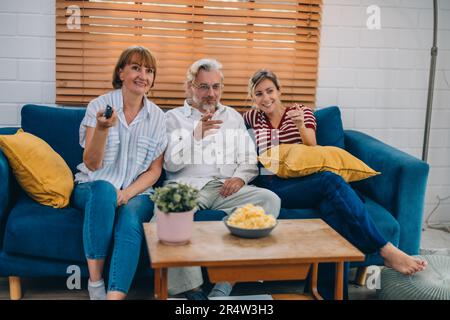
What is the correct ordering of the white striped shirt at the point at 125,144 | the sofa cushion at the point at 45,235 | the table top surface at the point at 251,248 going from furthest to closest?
the white striped shirt at the point at 125,144 < the sofa cushion at the point at 45,235 < the table top surface at the point at 251,248

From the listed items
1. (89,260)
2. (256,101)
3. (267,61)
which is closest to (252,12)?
(267,61)

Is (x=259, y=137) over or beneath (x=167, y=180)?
over

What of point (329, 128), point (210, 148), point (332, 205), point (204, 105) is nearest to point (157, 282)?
point (332, 205)

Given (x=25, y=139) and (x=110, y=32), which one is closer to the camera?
(x=25, y=139)

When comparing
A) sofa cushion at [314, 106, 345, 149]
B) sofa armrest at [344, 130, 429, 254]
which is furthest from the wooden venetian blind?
sofa armrest at [344, 130, 429, 254]

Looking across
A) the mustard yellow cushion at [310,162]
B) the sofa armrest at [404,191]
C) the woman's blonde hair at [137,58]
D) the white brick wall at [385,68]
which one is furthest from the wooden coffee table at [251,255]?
the white brick wall at [385,68]

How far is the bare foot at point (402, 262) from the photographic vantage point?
2205 mm

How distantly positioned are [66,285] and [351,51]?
2084 mm

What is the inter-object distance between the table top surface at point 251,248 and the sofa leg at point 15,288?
73 centimetres

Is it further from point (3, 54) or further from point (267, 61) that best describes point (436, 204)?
point (3, 54)

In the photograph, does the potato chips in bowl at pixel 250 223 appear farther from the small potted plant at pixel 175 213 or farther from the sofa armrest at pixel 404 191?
the sofa armrest at pixel 404 191

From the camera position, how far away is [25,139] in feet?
8.10

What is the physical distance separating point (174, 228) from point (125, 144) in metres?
0.85
